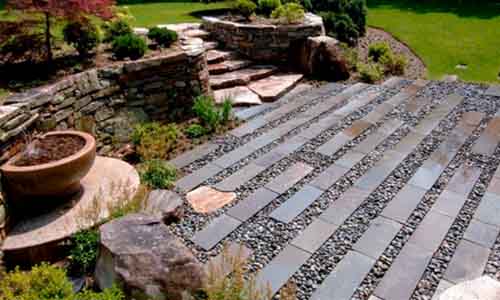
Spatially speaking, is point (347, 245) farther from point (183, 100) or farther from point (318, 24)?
point (318, 24)

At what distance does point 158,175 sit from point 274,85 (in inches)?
121

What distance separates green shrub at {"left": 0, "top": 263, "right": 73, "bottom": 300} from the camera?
7.59 ft

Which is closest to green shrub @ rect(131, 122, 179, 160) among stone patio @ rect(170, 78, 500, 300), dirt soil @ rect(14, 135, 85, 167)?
stone patio @ rect(170, 78, 500, 300)

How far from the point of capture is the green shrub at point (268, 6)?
7.58 meters

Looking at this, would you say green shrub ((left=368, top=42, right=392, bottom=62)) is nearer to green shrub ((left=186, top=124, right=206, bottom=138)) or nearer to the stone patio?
the stone patio

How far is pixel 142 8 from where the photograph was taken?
11703mm

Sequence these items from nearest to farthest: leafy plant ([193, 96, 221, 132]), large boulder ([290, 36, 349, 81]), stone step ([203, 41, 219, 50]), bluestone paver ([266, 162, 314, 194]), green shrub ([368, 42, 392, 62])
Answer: bluestone paver ([266, 162, 314, 194])
leafy plant ([193, 96, 221, 132])
large boulder ([290, 36, 349, 81])
stone step ([203, 41, 219, 50])
green shrub ([368, 42, 392, 62])

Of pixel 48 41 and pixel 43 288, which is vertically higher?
pixel 48 41

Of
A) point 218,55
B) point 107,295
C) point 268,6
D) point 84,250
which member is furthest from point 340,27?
point 107,295

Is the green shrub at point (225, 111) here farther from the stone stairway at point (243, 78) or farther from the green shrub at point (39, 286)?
the green shrub at point (39, 286)

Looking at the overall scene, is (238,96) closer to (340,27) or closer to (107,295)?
(107,295)

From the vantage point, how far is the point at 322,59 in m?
6.74

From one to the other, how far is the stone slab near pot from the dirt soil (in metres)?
0.39

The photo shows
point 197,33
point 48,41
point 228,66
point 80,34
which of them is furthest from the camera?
point 197,33
